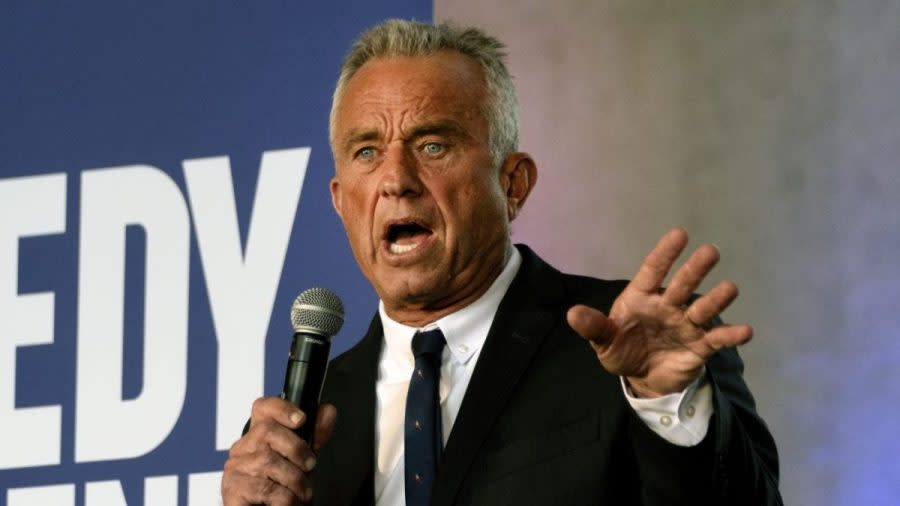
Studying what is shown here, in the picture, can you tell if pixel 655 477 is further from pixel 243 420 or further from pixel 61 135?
pixel 61 135

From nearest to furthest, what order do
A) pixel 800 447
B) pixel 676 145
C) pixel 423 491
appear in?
pixel 423 491
pixel 800 447
pixel 676 145

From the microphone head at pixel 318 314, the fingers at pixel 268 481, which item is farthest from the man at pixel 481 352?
the microphone head at pixel 318 314

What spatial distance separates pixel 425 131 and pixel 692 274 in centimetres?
95

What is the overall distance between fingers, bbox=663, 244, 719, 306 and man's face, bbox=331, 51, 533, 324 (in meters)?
0.77

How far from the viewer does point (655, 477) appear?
1973 mm

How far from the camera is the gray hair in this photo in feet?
8.94

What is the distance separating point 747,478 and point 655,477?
13cm

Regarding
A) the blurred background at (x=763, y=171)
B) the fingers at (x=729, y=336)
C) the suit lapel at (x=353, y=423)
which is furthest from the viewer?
the blurred background at (x=763, y=171)

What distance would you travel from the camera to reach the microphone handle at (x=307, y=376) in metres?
2.03

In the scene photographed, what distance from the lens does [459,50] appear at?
2734 mm

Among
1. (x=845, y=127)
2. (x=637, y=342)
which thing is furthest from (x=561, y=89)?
(x=637, y=342)

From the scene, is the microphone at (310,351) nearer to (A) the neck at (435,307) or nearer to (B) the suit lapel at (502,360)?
(B) the suit lapel at (502,360)

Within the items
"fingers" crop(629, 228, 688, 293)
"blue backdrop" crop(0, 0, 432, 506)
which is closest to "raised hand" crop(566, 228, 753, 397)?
"fingers" crop(629, 228, 688, 293)

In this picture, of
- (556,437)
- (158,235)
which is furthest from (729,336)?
(158,235)
